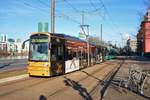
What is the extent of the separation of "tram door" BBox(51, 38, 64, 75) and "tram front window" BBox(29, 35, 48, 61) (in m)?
0.57

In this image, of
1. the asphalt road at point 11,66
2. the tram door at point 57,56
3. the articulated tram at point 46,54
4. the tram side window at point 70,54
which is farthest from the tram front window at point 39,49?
the asphalt road at point 11,66

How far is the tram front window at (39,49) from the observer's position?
22203 millimetres

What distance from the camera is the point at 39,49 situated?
2252cm

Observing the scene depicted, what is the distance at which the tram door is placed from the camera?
22.6 m

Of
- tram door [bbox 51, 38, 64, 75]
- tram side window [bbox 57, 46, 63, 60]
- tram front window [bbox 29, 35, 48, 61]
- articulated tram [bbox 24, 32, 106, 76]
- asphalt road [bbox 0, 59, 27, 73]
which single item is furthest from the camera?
asphalt road [bbox 0, 59, 27, 73]

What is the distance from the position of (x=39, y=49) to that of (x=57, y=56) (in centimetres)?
163

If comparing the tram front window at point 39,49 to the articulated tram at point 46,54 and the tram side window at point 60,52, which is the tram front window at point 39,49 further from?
the tram side window at point 60,52

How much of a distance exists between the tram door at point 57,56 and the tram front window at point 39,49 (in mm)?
566

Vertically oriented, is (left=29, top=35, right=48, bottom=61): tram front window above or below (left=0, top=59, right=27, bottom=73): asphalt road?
above

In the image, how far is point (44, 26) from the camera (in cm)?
4472

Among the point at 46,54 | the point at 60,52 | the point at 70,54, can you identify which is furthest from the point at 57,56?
the point at 70,54

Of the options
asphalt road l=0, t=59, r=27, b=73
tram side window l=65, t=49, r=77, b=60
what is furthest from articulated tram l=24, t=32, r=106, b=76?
asphalt road l=0, t=59, r=27, b=73

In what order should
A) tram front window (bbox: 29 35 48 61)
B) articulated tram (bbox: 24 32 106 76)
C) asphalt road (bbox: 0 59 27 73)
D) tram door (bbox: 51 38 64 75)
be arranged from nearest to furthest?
articulated tram (bbox: 24 32 106 76)
tram front window (bbox: 29 35 48 61)
tram door (bbox: 51 38 64 75)
asphalt road (bbox: 0 59 27 73)

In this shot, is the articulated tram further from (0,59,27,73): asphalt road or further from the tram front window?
(0,59,27,73): asphalt road
